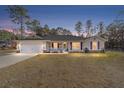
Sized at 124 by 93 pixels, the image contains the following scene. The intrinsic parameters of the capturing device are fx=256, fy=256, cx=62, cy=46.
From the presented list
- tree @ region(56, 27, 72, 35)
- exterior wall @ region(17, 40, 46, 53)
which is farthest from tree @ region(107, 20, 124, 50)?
exterior wall @ region(17, 40, 46, 53)

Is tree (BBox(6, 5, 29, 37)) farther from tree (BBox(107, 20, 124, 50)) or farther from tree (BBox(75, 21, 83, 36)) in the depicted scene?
tree (BBox(107, 20, 124, 50))

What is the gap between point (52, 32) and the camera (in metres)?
42.9

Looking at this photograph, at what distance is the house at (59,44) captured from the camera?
3108cm

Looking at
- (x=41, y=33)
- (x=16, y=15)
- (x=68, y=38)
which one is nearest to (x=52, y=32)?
(x=41, y=33)

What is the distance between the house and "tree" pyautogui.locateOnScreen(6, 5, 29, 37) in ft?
27.7

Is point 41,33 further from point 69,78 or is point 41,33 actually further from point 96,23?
point 69,78

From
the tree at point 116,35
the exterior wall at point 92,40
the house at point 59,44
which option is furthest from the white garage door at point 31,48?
the tree at point 116,35

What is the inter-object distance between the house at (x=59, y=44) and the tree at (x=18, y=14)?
843 cm

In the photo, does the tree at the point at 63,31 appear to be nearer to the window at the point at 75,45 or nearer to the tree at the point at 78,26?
the tree at the point at 78,26

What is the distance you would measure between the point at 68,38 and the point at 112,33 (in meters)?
11.0

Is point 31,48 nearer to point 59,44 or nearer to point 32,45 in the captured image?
point 32,45
